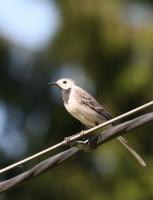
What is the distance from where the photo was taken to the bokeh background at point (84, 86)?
2383 centimetres

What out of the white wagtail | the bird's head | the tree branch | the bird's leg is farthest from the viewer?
the bird's head

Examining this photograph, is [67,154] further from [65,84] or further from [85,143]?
[65,84]

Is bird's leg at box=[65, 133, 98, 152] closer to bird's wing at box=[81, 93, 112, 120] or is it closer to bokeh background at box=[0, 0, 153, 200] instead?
bird's wing at box=[81, 93, 112, 120]

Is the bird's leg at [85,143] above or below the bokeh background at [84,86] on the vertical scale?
above

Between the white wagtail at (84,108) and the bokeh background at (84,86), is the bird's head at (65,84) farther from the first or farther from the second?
the bokeh background at (84,86)

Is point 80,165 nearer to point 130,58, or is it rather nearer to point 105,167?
point 105,167

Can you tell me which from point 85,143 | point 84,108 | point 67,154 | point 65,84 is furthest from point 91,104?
point 67,154

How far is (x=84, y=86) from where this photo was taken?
24.6 metres

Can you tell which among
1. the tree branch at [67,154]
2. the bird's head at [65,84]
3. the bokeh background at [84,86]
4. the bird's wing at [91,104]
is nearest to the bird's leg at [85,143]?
the tree branch at [67,154]

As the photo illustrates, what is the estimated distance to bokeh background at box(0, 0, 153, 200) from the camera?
23828 mm

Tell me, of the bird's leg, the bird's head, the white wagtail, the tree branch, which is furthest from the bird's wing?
the tree branch

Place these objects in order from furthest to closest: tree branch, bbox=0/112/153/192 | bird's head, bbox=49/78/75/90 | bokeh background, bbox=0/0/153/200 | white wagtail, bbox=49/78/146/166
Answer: bokeh background, bbox=0/0/153/200 → bird's head, bbox=49/78/75/90 → white wagtail, bbox=49/78/146/166 → tree branch, bbox=0/112/153/192

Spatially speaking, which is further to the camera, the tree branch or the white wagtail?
the white wagtail

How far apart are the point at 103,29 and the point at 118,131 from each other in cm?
1403
